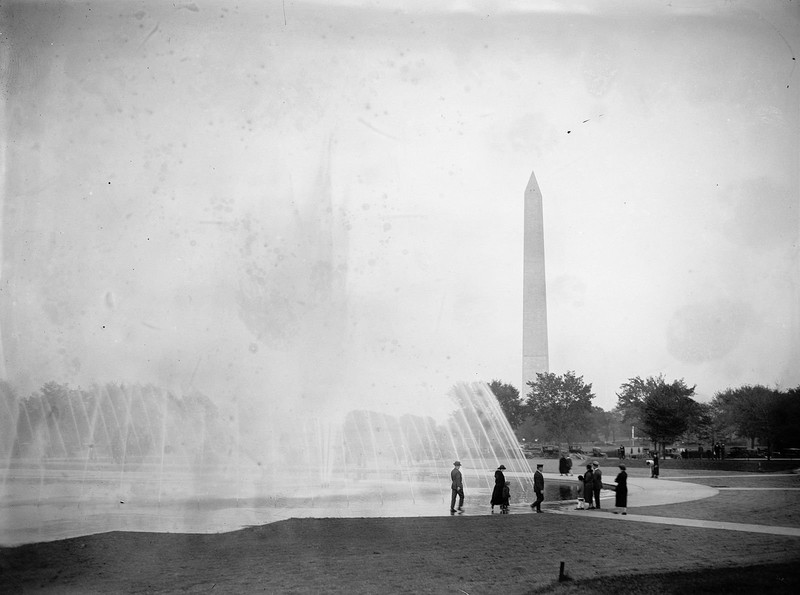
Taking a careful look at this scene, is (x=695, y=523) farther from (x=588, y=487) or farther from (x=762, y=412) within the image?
(x=762, y=412)

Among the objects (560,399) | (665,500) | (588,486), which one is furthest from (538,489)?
(560,399)

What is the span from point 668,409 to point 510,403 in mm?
21725

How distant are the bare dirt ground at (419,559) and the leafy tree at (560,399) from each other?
50.7 meters

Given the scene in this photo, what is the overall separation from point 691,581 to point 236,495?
526 inches

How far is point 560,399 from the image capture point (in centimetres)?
6456

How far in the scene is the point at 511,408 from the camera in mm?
69562

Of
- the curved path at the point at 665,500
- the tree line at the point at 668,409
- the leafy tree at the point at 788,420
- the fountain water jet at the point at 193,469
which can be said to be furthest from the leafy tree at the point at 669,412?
the curved path at the point at 665,500

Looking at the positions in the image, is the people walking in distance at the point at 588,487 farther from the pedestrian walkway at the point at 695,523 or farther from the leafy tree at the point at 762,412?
the leafy tree at the point at 762,412

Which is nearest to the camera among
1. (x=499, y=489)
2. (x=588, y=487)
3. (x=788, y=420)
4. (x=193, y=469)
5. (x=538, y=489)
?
(x=499, y=489)

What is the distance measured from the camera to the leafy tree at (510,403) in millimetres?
69500

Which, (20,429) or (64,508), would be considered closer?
(64,508)

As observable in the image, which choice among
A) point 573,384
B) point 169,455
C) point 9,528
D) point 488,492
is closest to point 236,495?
point 9,528

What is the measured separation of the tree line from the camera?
4672 cm

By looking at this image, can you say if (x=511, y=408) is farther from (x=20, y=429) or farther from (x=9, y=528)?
(x=9, y=528)
